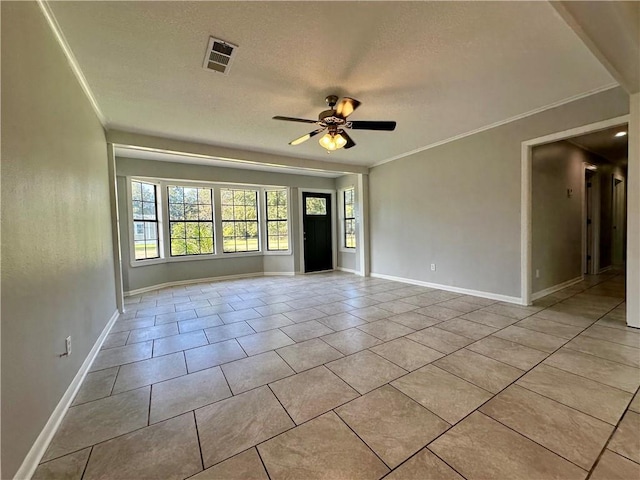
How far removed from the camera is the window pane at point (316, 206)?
7.34 m

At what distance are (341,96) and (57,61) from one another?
2.39 meters

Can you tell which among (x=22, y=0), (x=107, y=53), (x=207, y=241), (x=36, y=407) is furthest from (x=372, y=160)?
(x=36, y=407)

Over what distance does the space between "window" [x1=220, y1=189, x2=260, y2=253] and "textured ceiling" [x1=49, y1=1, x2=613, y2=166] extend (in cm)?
290

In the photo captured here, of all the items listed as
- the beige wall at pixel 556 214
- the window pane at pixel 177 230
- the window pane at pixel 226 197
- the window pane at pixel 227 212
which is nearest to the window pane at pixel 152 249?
the window pane at pixel 177 230

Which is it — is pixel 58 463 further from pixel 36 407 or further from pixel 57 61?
pixel 57 61

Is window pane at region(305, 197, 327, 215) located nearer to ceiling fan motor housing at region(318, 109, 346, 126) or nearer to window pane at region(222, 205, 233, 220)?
window pane at region(222, 205, 233, 220)

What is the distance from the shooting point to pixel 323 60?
7.60 feet

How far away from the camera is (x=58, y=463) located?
1404 mm

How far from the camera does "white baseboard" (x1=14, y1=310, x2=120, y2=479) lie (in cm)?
133

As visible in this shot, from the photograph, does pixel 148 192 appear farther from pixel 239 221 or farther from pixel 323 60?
pixel 323 60

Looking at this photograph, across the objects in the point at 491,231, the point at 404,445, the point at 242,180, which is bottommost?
the point at 404,445

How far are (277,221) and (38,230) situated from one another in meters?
5.52

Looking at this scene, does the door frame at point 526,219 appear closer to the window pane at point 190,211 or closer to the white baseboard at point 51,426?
the white baseboard at point 51,426

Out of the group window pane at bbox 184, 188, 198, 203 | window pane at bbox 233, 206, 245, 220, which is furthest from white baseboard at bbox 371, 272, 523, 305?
window pane at bbox 184, 188, 198, 203
